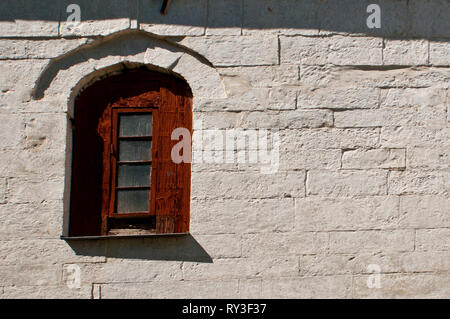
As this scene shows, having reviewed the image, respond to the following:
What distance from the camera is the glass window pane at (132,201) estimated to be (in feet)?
18.3

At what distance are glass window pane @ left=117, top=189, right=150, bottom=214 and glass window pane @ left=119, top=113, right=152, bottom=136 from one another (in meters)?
0.42

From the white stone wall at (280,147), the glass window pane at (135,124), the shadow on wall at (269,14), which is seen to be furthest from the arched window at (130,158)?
the shadow on wall at (269,14)

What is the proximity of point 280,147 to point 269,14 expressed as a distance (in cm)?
101

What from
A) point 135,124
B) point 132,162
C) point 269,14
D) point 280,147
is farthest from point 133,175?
point 269,14

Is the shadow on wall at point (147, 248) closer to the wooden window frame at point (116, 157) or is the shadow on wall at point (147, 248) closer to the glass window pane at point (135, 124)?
the wooden window frame at point (116, 157)

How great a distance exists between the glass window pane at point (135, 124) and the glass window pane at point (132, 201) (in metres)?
0.42

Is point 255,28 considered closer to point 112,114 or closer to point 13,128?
point 112,114

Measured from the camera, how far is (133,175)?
563cm

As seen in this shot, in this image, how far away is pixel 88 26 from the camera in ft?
18.8

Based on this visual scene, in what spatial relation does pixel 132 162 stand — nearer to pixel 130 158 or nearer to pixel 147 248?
pixel 130 158

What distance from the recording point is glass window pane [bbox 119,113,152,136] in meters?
5.68

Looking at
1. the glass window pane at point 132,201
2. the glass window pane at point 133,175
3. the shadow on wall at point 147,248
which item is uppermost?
the glass window pane at point 133,175
